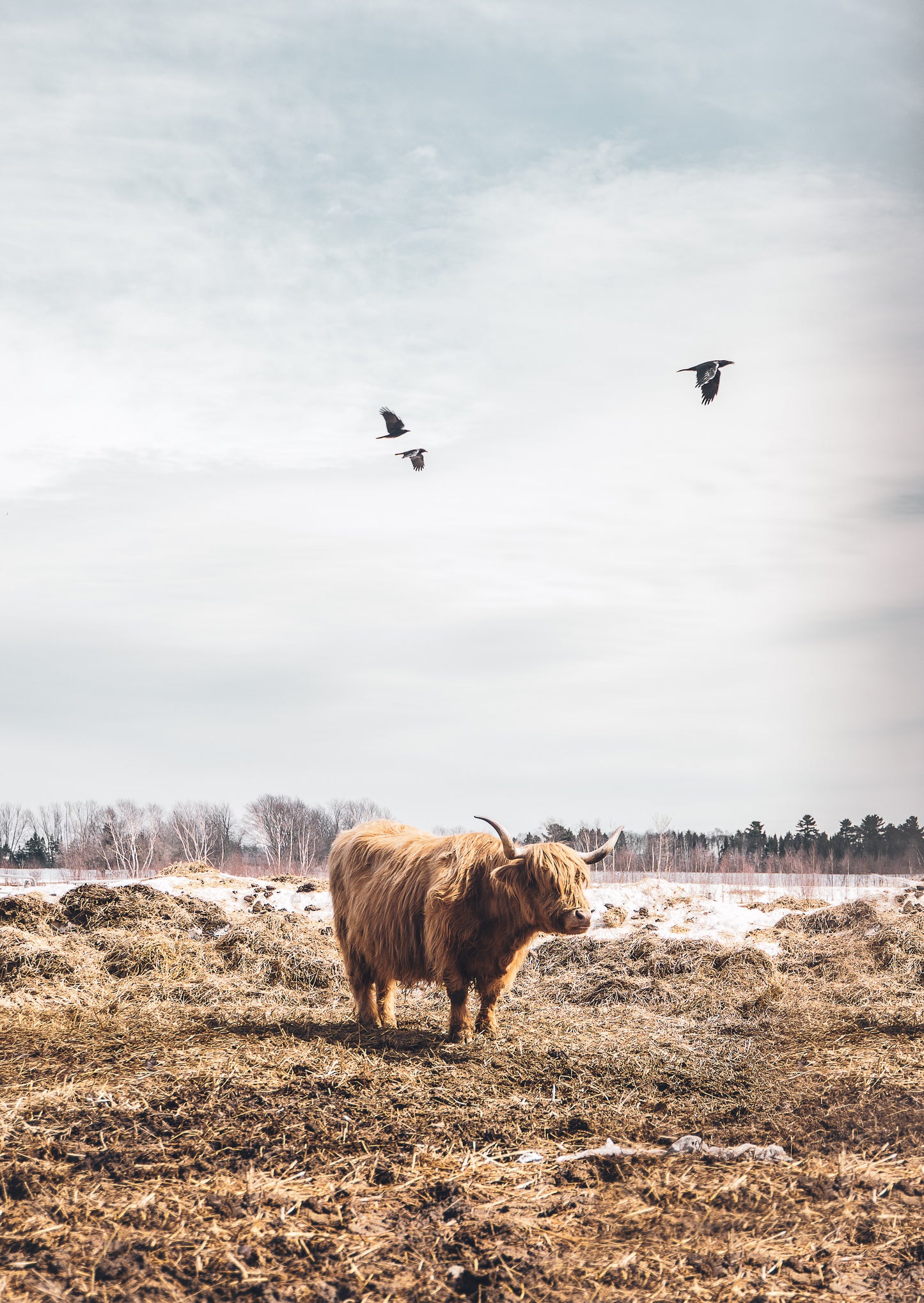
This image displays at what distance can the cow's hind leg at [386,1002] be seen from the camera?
7.30 meters

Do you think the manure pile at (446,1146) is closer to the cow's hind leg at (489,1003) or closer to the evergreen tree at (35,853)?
the cow's hind leg at (489,1003)

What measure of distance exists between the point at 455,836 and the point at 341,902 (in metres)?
1.36

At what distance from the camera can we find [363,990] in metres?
7.45

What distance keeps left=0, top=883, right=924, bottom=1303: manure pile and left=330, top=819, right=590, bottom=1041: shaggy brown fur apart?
38cm

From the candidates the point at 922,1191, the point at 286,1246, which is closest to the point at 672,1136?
the point at 922,1191

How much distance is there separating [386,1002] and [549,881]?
6.53ft

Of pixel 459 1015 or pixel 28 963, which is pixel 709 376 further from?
pixel 28 963

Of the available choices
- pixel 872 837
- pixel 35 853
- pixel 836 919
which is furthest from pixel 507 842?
pixel 35 853

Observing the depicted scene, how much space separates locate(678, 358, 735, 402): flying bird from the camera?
27.1 feet

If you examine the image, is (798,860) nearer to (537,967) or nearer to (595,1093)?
(537,967)

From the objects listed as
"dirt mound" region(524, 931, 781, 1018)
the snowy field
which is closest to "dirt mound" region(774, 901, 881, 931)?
the snowy field

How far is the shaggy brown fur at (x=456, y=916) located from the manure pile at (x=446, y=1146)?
0.38 metres

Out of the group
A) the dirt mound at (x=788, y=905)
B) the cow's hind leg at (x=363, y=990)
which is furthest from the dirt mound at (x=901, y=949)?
the cow's hind leg at (x=363, y=990)

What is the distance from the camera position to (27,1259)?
327cm
